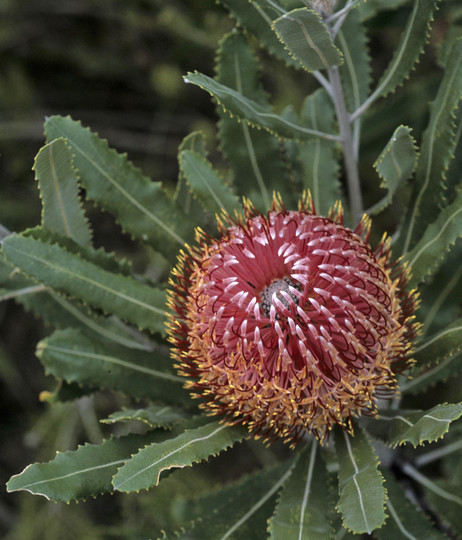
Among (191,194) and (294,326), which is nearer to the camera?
(294,326)

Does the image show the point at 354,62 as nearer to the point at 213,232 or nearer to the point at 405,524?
the point at 213,232

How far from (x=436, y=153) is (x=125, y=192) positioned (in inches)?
29.0

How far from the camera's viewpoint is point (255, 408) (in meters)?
1.29

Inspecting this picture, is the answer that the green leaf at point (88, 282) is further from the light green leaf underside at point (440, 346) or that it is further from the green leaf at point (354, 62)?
the green leaf at point (354, 62)

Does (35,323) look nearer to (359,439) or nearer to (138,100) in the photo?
(138,100)

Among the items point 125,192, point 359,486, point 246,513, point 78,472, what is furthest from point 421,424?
point 125,192

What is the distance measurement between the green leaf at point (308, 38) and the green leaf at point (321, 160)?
11.6 inches

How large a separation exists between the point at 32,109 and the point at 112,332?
1.93 metres

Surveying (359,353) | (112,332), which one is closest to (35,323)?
(112,332)

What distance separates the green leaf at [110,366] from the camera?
148 centimetres

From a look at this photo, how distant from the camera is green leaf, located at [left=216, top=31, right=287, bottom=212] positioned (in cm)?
156

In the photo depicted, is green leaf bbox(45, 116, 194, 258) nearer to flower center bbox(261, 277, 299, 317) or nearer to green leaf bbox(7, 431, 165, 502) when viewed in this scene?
flower center bbox(261, 277, 299, 317)

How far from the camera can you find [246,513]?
4.86 ft

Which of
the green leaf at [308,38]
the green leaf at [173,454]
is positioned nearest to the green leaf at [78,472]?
the green leaf at [173,454]
